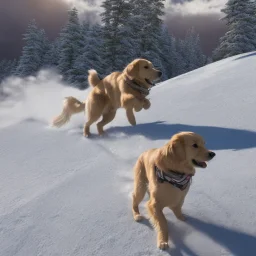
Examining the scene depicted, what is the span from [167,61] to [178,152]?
125 ft

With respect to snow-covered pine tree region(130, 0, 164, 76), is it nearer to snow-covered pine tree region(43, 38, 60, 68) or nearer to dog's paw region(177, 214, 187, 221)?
snow-covered pine tree region(43, 38, 60, 68)

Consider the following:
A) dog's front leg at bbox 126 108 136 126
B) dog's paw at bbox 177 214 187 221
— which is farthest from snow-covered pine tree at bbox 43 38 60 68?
dog's paw at bbox 177 214 187 221

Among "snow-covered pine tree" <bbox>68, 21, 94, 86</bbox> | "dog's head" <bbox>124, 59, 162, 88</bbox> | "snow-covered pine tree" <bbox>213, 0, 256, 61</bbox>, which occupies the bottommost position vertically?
"snow-covered pine tree" <bbox>68, 21, 94, 86</bbox>

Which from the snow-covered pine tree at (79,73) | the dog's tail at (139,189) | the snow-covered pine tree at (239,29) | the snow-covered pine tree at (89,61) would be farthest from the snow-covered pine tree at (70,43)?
the dog's tail at (139,189)

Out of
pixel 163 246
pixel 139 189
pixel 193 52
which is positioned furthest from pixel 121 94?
pixel 193 52

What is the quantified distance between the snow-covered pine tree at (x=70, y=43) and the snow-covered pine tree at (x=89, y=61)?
1.68 metres

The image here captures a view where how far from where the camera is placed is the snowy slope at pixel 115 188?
2.82 metres

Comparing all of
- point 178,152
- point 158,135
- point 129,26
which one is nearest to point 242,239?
point 178,152

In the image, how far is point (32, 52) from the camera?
35.5m

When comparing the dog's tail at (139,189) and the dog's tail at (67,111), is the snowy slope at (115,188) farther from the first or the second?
the dog's tail at (67,111)

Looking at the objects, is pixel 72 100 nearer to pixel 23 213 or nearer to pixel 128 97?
pixel 128 97

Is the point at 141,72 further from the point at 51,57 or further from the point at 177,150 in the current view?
the point at 51,57

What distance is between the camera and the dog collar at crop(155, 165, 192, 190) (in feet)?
9.18

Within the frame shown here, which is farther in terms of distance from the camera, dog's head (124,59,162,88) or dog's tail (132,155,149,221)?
dog's head (124,59,162,88)
